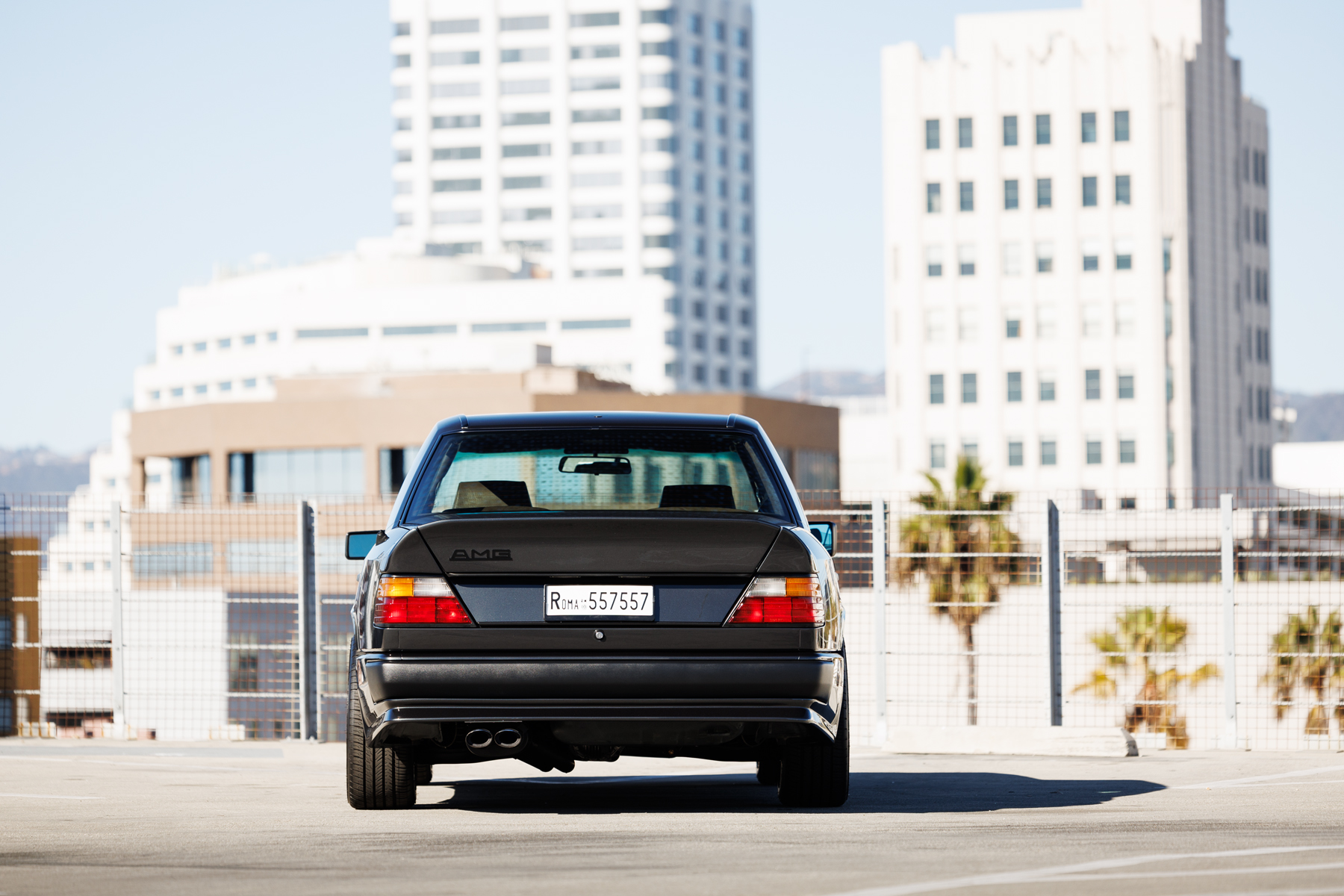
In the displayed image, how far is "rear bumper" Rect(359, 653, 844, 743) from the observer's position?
6891 millimetres

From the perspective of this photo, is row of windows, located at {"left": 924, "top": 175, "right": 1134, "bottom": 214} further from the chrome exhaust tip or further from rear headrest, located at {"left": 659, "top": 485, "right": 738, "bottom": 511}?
the chrome exhaust tip

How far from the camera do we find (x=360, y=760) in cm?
773

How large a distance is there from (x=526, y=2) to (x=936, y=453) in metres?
77.6

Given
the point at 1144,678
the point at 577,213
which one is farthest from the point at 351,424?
the point at 577,213

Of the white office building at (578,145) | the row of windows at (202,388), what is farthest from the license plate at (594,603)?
the white office building at (578,145)

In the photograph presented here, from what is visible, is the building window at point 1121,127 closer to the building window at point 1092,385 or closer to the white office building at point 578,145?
the building window at point 1092,385

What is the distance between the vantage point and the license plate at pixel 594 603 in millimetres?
6934

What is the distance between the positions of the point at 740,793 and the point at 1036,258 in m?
93.1

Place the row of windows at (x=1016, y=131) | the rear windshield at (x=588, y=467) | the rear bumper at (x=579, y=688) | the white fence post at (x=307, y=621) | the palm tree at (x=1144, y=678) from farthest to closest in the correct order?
the row of windows at (x=1016, y=131), the palm tree at (x=1144, y=678), the white fence post at (x=307, y=621), the rear windshield at (x=588, y=467), the rear bumper at (x=579, y=688)

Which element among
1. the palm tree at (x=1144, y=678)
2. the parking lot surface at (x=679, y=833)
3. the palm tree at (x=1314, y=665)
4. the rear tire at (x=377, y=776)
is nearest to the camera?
the parking lot surface at (x=679, y=833)

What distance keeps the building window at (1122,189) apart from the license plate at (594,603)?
95223 mm

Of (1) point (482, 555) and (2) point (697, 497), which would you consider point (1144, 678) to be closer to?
(2) point (697, 497)

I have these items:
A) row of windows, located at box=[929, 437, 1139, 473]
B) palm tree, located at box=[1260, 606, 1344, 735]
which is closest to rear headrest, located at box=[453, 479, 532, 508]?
palm tree, located at box=[1260, 606, 1344, 735]

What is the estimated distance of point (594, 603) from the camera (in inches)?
273
